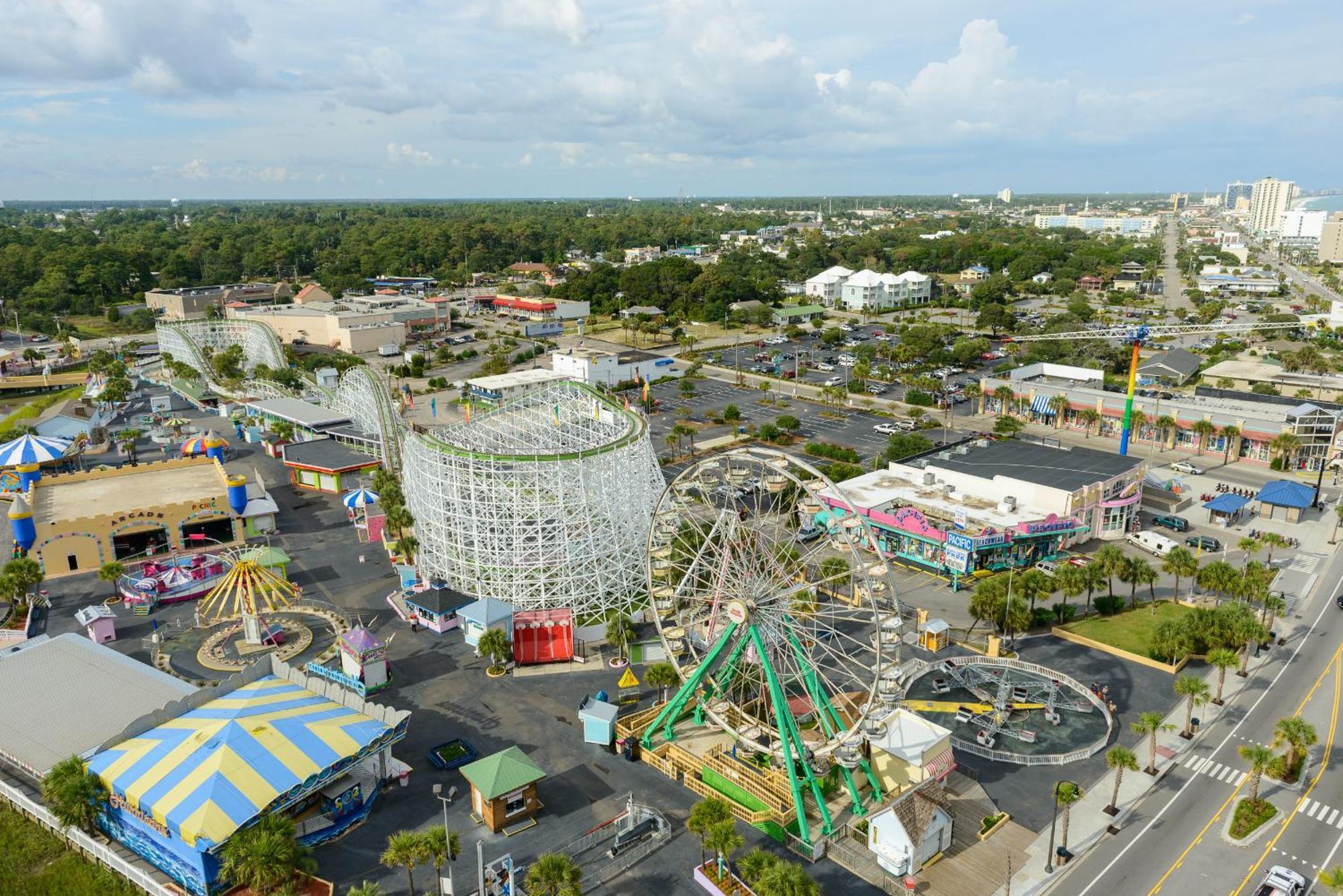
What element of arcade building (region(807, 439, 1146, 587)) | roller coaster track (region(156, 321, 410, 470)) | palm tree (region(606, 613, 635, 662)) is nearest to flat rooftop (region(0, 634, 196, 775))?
palm tree (region(606, 613, 635, 662))

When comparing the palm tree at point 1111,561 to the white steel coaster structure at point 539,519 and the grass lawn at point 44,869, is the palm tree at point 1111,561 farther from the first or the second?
the grass lawn at point 44,869

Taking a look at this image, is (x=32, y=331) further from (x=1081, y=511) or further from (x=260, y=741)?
(x=1081, y=511)

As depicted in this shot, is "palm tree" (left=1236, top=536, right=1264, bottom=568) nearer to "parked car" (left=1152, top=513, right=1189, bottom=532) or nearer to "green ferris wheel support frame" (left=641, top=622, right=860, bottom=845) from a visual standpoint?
"parked car" (left=1152, top=513, right=1189, bottom=532)

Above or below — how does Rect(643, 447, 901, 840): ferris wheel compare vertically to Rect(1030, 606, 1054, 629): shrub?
above

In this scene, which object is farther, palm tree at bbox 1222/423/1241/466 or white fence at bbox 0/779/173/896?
palm tree at bbox 1222/423/1241/466

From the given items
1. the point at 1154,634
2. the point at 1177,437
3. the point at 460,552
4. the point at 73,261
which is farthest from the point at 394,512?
Result: the point at 73,261

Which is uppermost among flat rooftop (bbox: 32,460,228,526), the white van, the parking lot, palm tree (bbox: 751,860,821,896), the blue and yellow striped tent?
flat rooftop (bbox: 32,460,228,526)

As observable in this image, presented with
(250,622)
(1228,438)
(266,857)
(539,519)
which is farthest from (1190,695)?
(1228,438)
